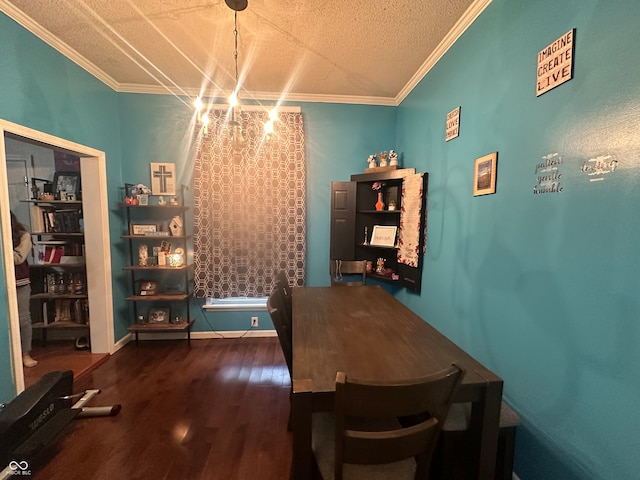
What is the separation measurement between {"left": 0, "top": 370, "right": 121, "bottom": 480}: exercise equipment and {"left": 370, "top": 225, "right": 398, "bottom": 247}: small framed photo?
278 cm

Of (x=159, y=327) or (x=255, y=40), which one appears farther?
(x=159, y=327)

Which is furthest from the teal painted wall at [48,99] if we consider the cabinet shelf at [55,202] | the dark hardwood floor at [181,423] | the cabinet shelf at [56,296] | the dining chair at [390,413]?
the dining chair at [390,413]

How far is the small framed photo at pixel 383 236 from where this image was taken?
3.03 meters

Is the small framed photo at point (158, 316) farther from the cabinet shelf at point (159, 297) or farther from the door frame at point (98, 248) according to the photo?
the door frame at point (98, 248)

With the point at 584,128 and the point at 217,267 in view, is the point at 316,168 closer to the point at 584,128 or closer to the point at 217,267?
the point at 217,267

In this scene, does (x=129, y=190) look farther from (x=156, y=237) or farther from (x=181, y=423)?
(x=181, y=423)

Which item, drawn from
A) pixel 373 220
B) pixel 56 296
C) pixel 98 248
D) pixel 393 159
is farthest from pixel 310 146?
pixel 56 296

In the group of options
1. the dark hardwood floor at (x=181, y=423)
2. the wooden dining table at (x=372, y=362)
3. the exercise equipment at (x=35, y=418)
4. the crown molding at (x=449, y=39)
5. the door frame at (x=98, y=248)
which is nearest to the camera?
the wooden dining table at (x=372, y=362)

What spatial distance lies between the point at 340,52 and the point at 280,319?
2.30m

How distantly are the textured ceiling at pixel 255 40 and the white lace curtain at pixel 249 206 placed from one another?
54cm

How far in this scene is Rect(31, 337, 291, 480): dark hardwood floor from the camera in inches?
62.2

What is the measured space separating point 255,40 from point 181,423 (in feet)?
9.95

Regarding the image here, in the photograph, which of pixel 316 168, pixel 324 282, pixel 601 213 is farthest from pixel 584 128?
pixel 324 282

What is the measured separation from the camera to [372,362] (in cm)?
115
